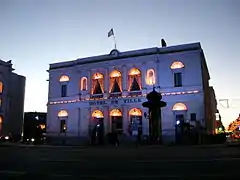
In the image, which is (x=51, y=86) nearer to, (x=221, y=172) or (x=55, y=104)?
(x=55, y=104)

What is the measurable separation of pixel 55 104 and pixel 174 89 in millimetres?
18895

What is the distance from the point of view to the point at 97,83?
43000mm

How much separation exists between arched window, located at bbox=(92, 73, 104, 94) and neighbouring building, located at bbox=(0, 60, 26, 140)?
16307 mm

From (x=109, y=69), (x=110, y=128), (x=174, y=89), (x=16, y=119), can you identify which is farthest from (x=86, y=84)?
(x=16, y=119)

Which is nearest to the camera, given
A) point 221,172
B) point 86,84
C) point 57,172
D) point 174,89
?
point 221,172

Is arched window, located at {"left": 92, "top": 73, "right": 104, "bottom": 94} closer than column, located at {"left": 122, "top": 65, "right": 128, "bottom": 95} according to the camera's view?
No

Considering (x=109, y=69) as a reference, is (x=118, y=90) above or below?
below

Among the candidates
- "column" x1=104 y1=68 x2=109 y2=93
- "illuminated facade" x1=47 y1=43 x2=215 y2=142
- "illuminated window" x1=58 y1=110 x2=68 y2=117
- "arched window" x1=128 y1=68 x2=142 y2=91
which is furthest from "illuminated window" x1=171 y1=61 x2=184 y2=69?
"illuminated window" x1=58 y1=110 x2=68 y2=117

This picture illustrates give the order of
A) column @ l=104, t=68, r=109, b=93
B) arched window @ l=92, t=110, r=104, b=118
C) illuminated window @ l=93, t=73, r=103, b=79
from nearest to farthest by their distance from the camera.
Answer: arched window @ l=92, t=110, r=104, b=118 < column @ l=104, t=68, r=109, b=93 < illuminated window @ l=93, t=73, r=103, b=79

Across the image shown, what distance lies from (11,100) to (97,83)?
17947 millimetres

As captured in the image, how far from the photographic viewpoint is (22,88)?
180ft

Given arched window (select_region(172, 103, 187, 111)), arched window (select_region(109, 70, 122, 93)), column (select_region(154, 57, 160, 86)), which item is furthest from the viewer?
arched window (select_region(109, 70, 122, 93))

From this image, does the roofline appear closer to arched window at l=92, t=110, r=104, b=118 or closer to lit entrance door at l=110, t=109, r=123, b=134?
arched window at l=92, t=110, r=104, b=118

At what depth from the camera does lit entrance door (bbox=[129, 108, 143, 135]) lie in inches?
1502
